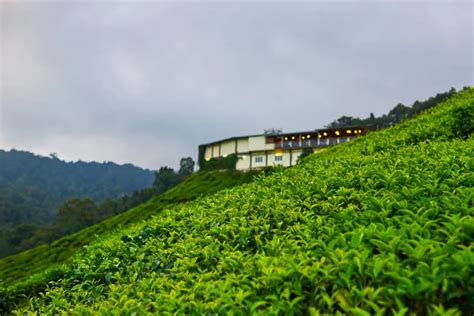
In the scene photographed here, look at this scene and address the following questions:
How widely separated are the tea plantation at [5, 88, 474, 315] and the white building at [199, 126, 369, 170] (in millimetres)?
58716

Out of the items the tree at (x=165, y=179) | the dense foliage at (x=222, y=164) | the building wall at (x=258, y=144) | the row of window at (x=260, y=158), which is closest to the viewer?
the dense foliage at (x=222, y=164)

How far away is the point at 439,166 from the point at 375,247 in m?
3.18

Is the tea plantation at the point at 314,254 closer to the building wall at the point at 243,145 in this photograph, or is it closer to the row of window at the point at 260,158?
the row of window at the point at 260,158

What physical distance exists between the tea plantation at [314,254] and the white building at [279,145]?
5872 cm

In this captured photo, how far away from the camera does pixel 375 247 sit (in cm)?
375

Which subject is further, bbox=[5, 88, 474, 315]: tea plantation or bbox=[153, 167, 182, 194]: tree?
bbox=[153, 167, 182, 194]: tree

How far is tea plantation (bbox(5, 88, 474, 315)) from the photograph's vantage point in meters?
3.12

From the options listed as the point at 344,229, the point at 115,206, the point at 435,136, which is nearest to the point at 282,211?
the point at 344,229

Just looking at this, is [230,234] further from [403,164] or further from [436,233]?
[403,164]

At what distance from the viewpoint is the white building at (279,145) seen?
216 ft

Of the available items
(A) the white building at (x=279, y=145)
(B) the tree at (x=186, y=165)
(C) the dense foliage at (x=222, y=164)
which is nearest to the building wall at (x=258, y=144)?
(A) the white building at (x=279, y=145)

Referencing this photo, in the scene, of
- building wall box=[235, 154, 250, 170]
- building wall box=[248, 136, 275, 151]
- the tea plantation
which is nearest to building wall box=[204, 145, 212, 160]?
building wall box=[235, 154, 250, 170]

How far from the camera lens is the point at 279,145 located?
68.1m

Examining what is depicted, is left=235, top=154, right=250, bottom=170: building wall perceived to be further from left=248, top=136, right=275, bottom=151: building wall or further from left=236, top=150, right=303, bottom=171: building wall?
left=248, top=136, right=275, bottom=151: building wall
